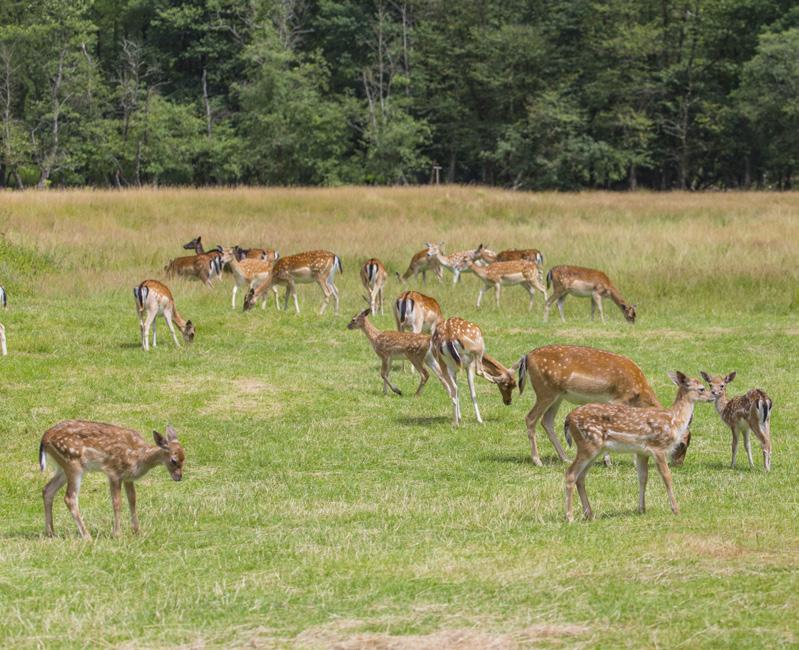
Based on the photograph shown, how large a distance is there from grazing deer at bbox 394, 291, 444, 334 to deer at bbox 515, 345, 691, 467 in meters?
5.33

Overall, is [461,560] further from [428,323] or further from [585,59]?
[585,59]

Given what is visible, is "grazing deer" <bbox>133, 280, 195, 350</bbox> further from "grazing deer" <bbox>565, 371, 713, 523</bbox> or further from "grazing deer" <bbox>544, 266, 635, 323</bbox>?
"grazing deer" <bbox>565, 371, 713, 523</bbox>

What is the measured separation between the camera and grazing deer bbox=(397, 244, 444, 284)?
2517 cm

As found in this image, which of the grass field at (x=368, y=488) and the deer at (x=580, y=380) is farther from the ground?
the deer at (x=580, y=380)

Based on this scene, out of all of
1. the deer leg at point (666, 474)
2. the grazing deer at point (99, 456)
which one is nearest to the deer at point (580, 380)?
the deer leg at point (666, 474)

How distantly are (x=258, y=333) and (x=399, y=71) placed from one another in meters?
44.5

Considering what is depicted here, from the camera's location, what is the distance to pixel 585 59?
5894 cm

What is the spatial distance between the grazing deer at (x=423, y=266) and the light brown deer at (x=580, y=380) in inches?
523

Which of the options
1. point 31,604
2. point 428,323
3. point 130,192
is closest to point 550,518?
point 31,604

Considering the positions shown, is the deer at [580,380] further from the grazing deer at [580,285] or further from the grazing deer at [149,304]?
the grazing deer at [580,285]

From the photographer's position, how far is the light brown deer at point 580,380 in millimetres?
11516

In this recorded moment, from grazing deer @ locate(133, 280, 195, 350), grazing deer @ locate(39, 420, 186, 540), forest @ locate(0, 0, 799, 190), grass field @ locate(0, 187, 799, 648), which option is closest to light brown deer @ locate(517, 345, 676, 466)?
grass field @ locate(0, 187, 799, 648)

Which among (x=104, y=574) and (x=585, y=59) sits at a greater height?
(x=585, y=59)

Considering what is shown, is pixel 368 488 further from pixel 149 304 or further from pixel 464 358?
pixel 149 304
